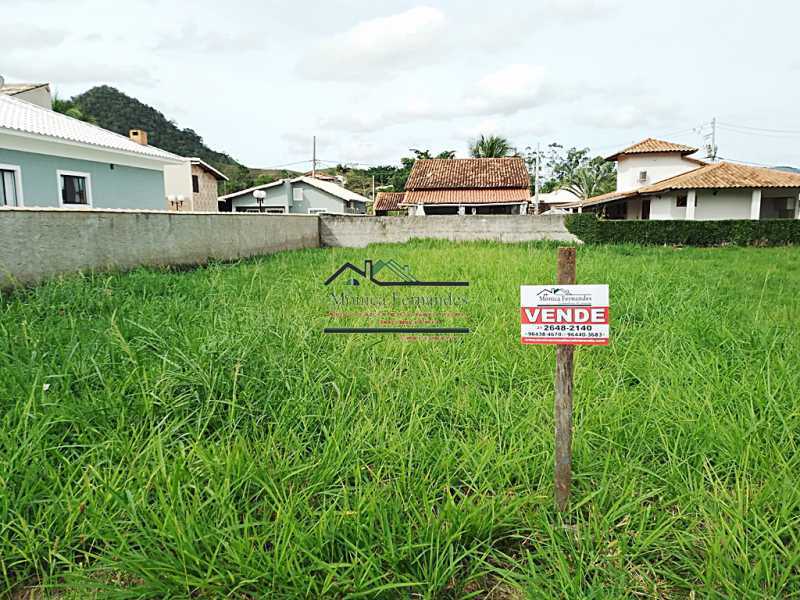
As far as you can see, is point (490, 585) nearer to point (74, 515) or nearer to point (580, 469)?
point (580, 469)

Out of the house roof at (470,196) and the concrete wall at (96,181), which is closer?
the concrete wall at (96,181)

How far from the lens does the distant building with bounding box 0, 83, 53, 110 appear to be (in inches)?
615

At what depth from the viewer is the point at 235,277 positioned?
664 cm

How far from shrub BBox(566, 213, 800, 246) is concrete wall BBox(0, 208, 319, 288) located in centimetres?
1043

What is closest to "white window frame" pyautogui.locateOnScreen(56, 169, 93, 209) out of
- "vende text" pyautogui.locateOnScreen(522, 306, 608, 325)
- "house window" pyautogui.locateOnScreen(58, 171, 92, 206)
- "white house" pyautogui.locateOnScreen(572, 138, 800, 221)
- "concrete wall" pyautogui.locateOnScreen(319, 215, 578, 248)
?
"house window" pyautogui.locateOnScreen(58, 171, 92, 206)

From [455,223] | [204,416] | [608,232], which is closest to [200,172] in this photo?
[455,223]

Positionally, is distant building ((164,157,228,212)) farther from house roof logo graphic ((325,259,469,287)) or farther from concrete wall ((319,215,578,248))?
house roof logo graphic ((325,259,469,287))

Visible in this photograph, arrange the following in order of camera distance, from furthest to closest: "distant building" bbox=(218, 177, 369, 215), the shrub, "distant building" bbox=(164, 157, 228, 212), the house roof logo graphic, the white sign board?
"distant building" bbox=(218, 177, 369, 215) → "distant building" bbox=(164, 157, 228, 212) → the shrub → the house roof logo graphic → the white sign board

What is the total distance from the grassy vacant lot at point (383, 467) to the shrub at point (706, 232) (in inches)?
487

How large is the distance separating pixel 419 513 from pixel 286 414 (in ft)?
3.16

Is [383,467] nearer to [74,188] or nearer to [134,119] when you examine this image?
[74,188]

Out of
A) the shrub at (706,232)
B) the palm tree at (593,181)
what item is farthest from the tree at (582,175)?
the shrub at (706,232)

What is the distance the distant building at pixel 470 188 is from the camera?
25.9m

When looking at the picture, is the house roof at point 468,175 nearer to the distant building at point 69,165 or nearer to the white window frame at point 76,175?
the distant building at point 69,165
